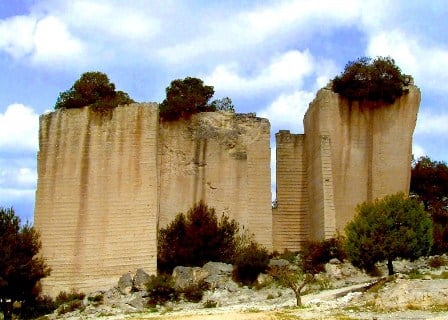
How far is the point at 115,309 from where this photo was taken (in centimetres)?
2311

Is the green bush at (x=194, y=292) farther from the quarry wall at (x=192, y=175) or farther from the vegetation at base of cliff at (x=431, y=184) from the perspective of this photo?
the vegetation at base of cliff at (x=431, y=184)

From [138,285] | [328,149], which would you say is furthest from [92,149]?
[328,149]

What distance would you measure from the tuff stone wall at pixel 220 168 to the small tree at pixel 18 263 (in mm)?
4699

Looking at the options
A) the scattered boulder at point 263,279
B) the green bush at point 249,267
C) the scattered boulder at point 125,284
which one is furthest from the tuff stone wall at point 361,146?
the scattered boulder at point 125,284

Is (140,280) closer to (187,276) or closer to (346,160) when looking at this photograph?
(187,276)

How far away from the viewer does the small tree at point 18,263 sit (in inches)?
933

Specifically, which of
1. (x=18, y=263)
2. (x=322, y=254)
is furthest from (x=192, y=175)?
(x=18, y=263)

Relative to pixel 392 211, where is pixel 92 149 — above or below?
above

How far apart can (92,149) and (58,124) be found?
65.7 inches

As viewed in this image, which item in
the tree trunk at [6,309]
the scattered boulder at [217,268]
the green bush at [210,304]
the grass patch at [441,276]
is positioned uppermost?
the scattered boulder at [217,268]

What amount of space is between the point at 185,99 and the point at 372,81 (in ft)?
22.3

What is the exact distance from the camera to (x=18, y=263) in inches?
944

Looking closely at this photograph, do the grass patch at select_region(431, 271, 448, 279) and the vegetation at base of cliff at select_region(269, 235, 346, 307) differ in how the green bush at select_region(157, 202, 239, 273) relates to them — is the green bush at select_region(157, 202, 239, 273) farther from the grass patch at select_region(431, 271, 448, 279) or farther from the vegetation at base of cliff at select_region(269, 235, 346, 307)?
the grass patch at select_region(431, 271, 448, 279)

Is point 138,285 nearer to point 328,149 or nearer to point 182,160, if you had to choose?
point 182,160
